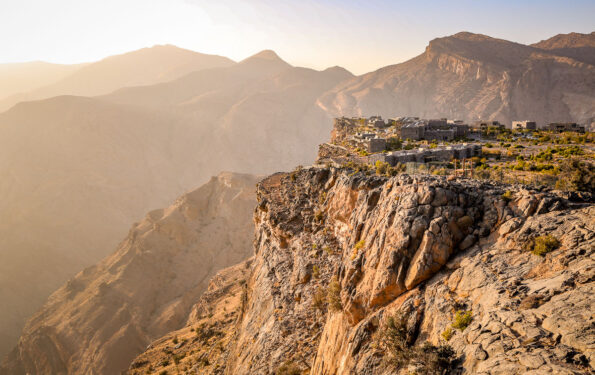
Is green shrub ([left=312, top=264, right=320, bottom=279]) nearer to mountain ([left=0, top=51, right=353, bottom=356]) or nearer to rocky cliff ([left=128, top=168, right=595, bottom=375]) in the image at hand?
rocky cliff ([left=128, top=168, right=595, bottom=375])

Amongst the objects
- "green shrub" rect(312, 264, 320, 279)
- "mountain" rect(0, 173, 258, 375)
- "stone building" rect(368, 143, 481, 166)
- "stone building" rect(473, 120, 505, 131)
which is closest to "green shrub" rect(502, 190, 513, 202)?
"green shrub" rect(312, 264, 320, 279)

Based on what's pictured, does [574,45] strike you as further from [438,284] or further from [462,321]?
[462,321]

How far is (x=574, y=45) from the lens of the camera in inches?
5089

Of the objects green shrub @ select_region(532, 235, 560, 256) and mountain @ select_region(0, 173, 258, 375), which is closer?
green shrub @ select_region(532, 235, 560, 256)

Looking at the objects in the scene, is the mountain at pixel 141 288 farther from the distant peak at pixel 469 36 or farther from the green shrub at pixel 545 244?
the distant peak at pixel 469 36

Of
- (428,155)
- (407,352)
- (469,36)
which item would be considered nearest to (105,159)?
(428,155)

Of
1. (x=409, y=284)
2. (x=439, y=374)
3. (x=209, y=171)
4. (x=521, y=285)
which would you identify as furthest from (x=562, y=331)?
(x=209, y=171)

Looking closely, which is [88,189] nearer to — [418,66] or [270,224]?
[270,224]

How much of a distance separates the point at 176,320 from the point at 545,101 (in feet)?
356

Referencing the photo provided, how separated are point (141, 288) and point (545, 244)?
175 ft

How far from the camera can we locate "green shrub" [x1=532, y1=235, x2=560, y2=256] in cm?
822

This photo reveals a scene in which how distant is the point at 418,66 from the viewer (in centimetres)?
13412

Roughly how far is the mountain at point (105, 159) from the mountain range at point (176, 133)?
356mm

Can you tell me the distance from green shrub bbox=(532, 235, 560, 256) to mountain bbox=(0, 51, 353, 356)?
74353 millimetres
